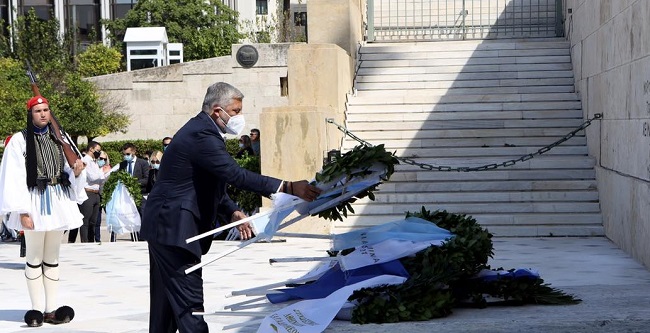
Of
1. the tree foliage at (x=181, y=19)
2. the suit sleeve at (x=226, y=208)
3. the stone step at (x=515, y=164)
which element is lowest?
the stone step at (x=515, y=164)

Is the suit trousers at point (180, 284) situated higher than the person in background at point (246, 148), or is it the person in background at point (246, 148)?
the person in background at point (246, 148)

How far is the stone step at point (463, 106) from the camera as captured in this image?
62.3 ft

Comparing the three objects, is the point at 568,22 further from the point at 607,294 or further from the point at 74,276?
the point at 607,294

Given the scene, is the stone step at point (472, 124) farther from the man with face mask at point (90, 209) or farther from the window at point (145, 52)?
the window at point (145, 52)

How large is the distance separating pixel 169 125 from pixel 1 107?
5119 mm

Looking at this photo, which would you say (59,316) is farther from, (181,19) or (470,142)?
(181,19)

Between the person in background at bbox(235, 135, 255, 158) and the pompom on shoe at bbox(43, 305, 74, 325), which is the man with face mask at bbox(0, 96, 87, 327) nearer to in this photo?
the pompom on shoe at bbox(43, 305, 74, 325)

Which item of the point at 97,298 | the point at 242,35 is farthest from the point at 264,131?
the point at 242,35

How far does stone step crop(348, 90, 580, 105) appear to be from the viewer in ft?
63.3

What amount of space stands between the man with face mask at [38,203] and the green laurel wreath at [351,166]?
2824 mm

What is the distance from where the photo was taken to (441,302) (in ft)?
25.9

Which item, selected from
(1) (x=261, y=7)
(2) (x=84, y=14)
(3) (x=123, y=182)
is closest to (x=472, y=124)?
(3) (x=123, y=182)

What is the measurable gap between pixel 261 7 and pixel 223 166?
74933 mm

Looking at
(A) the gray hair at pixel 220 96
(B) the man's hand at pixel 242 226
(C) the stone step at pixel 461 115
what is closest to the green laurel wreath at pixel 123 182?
(C) the stone step at pixel 461 115
